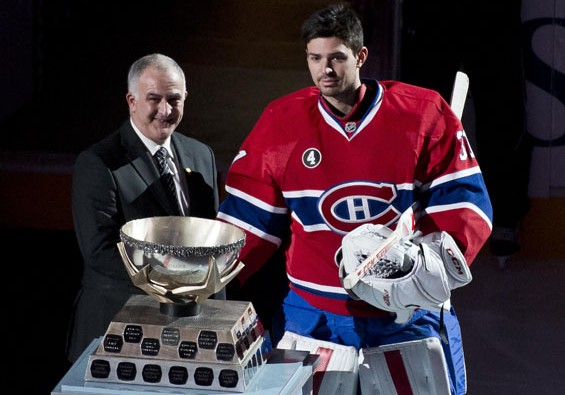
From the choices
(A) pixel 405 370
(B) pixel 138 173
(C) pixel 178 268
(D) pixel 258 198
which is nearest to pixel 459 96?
(D) pixel 258 198

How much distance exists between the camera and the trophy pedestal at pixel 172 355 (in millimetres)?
2914

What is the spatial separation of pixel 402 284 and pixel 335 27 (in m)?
0.70

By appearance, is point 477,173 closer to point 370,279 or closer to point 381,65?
point 370,279

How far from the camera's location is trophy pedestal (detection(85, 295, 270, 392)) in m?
2.91

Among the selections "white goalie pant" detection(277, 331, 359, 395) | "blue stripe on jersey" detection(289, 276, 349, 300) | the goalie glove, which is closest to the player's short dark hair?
the goalie glove

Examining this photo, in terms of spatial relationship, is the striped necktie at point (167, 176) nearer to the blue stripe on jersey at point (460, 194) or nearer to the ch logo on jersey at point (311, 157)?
→ the ch logo on jersey at point (311, 157)

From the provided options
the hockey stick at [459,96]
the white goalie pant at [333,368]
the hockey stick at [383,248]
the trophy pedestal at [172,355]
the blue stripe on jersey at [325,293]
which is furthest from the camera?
the hockey stick at [459,96]

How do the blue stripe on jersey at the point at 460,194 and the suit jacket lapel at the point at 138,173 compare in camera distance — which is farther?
the suit jacket lapel at the point at 138,173

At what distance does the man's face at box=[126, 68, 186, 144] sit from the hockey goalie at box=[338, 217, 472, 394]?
0.65 m

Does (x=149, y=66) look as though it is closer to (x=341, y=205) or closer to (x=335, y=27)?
(x=335, y=27)

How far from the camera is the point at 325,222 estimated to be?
3504mm

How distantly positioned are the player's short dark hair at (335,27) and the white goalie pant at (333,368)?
787mm

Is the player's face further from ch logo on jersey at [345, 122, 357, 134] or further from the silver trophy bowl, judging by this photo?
the silver trophy bowl

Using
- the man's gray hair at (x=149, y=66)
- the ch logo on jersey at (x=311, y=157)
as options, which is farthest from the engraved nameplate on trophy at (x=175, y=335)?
the man's gray hair at (x=149, y=66)
